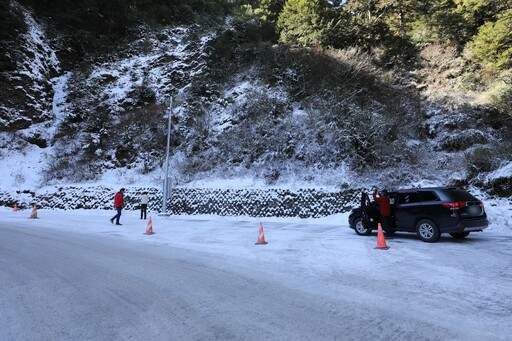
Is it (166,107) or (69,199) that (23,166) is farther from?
(166,107)

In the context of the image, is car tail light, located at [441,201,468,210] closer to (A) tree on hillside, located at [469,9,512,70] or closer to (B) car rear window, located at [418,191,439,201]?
(B) car rear window, located at [418,191,439,201]

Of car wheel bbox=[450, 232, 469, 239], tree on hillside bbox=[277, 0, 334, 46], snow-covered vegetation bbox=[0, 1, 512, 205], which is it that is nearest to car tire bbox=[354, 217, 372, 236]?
car wheel bbox=[450, 232, 469, 239]

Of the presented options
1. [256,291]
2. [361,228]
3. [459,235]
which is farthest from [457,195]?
[256,291]

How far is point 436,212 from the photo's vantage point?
9797 mm

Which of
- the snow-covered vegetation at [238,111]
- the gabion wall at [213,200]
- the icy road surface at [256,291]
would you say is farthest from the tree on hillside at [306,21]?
the icy road surface at [256,291]

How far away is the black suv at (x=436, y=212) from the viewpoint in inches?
375

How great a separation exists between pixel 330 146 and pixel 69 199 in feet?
59.1

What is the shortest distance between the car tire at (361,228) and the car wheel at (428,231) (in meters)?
1.83

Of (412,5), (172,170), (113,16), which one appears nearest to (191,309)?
(172,170)

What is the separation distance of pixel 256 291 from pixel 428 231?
23.4 ft

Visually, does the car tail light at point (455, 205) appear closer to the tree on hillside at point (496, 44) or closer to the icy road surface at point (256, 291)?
the icy road surface at point (256, 291)

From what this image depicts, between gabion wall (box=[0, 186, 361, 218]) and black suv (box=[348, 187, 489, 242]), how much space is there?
585cm

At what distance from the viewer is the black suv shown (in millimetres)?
9516

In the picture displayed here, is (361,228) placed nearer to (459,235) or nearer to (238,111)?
(459,235)
